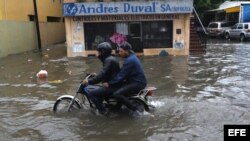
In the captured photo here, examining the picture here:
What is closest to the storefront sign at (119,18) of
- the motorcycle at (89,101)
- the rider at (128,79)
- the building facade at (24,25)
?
the building facade at (24,25)

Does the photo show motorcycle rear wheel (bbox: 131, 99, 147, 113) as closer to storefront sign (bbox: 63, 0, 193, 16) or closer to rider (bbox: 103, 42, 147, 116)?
rider (bbox: 103, 42, 147, 116)

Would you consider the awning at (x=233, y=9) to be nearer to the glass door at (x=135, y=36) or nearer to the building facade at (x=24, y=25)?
the building facade at (x=24, y=25)

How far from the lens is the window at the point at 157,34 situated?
72.9 ft

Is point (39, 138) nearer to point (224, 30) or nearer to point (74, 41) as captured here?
point (74, 41)

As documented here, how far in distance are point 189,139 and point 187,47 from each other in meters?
16.1

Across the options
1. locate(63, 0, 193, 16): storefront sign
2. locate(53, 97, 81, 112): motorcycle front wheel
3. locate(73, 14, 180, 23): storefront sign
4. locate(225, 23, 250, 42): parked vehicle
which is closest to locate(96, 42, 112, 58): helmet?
locate(53, 97, 81, 112): motorcycle front wheel

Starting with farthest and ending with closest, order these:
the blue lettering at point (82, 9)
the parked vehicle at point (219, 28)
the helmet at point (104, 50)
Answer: the parked vehicle at point (219, 28)
the blue lettering at point (82, 9)
the helmet at point (104, 50)

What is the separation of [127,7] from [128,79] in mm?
14058

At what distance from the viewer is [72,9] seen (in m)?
21.3

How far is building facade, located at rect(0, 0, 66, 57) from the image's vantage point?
77.9 ft

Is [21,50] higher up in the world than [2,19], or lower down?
lower down

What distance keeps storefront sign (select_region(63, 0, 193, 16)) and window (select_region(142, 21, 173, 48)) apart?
864 mm

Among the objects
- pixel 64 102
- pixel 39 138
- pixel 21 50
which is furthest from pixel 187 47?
pixel 39 138

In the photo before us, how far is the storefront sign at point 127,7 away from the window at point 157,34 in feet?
2.83
